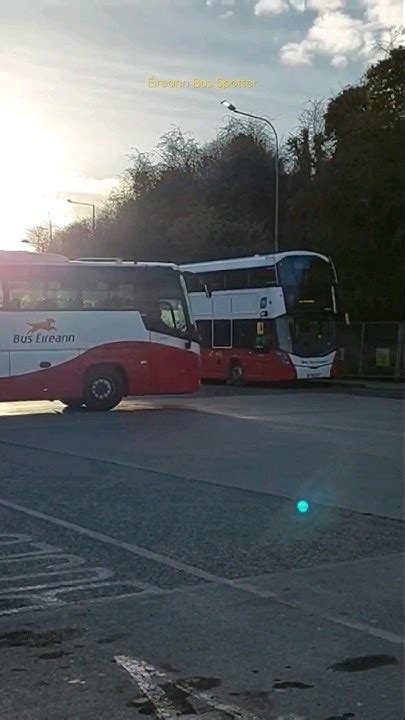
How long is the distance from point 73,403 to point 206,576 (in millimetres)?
16480

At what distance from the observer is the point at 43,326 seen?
22.1 metres

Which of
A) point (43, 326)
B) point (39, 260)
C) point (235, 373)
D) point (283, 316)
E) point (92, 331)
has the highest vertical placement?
point (39, 260)

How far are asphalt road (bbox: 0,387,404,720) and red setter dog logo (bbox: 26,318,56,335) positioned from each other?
6.49 m

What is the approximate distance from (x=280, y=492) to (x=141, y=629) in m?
5.33

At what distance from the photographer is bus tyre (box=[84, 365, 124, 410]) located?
22453mm

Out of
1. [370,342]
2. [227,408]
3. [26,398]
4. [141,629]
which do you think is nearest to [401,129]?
[370,342]

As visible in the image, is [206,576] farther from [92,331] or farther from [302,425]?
[92,331]

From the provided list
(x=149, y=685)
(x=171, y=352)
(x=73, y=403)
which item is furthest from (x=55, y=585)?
(x=73, y=403)

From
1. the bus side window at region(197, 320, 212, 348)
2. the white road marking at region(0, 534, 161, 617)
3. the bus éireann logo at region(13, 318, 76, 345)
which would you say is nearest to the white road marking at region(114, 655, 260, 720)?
the white road marking at region(0, 534, 161, 617)

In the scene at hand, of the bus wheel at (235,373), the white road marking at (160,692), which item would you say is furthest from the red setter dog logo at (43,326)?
the white road marking at (160,692)

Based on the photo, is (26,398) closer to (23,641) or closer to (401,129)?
(23,641)

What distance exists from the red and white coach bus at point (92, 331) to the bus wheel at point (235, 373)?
10.2 m

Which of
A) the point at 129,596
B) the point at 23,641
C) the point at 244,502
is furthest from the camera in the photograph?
the point at 244,502

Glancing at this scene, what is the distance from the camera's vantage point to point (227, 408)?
77.5ft
